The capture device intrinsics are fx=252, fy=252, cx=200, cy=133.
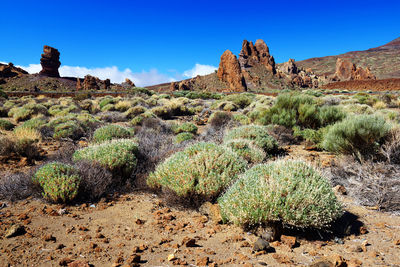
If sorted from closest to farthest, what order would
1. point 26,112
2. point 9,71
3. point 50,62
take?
point 26,112 → point 9,71 → point 50,62

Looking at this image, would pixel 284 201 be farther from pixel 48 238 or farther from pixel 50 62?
pixel 50 62

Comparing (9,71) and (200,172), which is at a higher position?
(9,71)

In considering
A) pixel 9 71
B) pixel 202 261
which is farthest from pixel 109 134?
pixel 9 71

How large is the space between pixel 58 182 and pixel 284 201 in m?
3.58

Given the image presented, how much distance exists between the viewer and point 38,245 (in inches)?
117

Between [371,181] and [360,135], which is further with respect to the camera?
[360,135]

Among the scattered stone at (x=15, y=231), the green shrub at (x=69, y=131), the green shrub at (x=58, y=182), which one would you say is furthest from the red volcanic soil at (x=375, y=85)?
the scattered stone at (x=15, y=231)

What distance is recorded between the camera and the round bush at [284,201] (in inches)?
119

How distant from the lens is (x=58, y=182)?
4.21 meters

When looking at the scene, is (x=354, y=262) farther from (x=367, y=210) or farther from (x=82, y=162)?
(x=82, y=162)

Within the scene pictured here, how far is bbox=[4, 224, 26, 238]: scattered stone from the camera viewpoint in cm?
313

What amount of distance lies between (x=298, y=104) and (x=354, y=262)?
26.3 ft

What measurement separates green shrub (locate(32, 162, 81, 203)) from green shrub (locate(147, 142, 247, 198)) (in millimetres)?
1287

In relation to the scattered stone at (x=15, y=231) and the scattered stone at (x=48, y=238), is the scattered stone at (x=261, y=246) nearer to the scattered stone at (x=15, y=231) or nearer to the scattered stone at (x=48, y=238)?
the scattered stone at (x=48, y=238)
